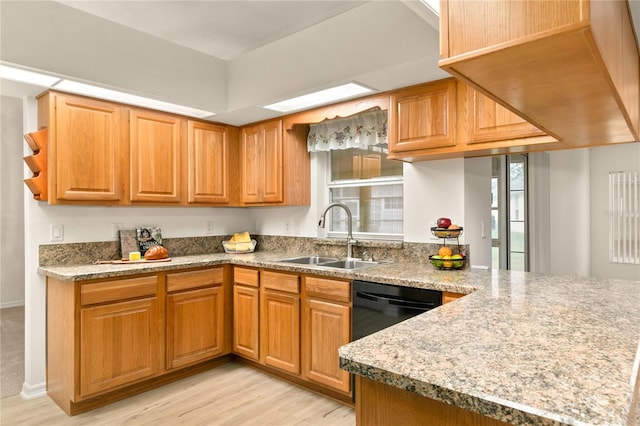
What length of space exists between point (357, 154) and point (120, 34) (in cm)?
211

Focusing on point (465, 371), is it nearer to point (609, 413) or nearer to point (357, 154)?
point (609, 413)

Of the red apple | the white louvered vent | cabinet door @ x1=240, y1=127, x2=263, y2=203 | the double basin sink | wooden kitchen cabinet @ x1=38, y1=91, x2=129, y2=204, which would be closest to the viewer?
the red apple

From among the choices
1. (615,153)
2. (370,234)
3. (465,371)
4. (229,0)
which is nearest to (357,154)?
(370,234)

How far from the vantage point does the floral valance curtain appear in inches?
129

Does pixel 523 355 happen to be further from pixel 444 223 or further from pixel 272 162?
pixel 272 162

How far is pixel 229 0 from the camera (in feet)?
8.87

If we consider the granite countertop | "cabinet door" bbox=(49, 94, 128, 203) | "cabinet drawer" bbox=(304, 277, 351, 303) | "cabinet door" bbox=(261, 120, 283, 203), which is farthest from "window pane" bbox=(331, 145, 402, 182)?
"cabinet door" bbox=(49, 94, 128, 203)

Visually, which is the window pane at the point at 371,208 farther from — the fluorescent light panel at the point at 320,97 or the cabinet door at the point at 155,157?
the cabinet door at the point at 155,157

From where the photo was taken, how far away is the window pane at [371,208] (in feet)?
11.2

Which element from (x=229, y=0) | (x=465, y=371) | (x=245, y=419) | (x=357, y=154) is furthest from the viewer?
(x=357, y=154)

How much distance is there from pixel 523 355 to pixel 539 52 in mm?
743

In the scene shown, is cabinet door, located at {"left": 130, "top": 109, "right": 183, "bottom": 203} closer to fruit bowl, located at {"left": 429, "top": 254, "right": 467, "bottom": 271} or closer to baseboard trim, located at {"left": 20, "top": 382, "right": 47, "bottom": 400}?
baseboard trim, located at {"left": 20, "top": 382, "right": 47, "bottom": 400}

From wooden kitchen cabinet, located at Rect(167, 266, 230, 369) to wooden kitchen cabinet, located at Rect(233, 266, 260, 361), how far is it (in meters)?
0.11

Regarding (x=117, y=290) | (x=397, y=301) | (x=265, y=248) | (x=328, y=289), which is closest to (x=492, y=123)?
(x=397, y=301)
